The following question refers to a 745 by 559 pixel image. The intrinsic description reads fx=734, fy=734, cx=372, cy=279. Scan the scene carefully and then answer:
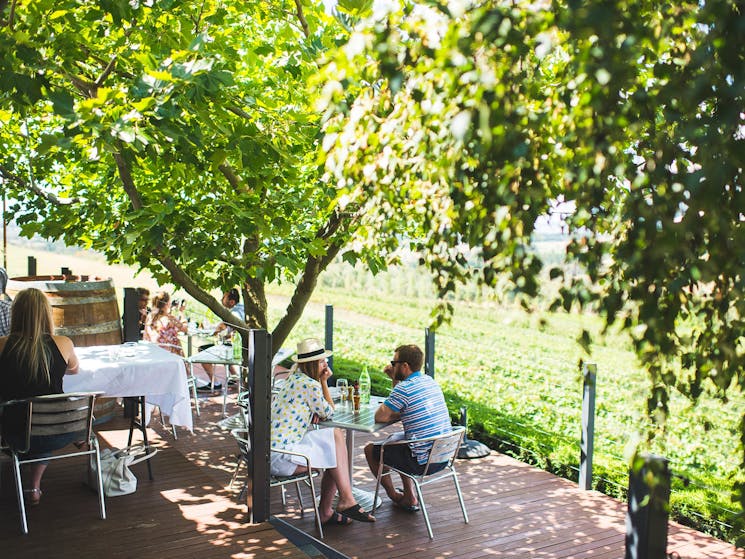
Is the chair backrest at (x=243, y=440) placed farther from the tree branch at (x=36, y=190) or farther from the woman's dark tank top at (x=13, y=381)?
the tree branch at (x=36, y=190)

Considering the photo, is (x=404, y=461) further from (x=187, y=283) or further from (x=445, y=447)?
(x=187, y=283)

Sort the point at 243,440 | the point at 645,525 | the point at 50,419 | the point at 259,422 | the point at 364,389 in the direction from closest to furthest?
the point at 645,525 → the point at 50,419 → the point at 259,422 → the point at 243,440 → the point at 364,389

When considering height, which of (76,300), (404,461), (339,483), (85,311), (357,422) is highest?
(76,300)

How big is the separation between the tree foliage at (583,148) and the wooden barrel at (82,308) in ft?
17.3

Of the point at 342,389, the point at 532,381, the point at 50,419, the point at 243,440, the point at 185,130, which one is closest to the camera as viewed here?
the point at 185,130

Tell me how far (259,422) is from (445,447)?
1.27m

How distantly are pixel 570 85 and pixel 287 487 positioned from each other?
4.66m

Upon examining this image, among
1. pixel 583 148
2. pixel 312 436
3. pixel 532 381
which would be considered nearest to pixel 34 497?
pixel 312 436

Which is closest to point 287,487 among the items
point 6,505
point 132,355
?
point 132,355

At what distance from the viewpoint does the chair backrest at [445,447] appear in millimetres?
4875

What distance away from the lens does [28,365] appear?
4734 millimetres

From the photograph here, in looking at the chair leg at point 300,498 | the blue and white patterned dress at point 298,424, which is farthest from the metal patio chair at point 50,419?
the chair leg at point 300,498

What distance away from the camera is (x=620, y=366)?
13906 millimetres

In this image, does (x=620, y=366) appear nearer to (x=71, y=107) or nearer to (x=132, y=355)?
(x=132, y=355)
